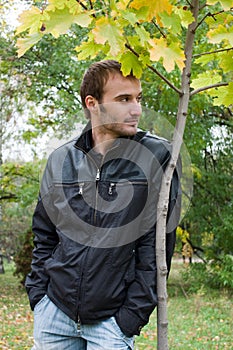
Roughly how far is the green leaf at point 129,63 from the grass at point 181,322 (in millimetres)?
5160

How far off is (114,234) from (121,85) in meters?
0.53

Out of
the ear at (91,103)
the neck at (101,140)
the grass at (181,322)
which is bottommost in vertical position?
the grass at (181,322)

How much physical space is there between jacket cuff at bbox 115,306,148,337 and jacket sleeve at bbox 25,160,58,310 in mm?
381

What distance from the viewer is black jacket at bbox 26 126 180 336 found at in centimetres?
203

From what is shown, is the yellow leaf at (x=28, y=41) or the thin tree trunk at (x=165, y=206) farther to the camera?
the thin tree trunk at (x=165, y=206)

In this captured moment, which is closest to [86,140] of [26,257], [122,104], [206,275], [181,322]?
[122,104]

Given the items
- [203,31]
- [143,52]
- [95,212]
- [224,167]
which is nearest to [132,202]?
[95,212]

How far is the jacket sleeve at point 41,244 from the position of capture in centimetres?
229

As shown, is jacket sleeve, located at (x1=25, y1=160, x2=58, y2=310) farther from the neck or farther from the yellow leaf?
the yellow leaf

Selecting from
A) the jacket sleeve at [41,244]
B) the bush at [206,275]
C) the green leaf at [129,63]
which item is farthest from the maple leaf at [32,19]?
the bush at [206,275]

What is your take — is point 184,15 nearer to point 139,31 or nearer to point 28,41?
point 139,31

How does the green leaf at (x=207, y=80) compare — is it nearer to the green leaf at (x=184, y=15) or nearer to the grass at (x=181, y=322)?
the green leaf at (x=184, y=15)

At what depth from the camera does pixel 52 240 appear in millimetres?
2340

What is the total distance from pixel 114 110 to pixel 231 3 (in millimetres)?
572
